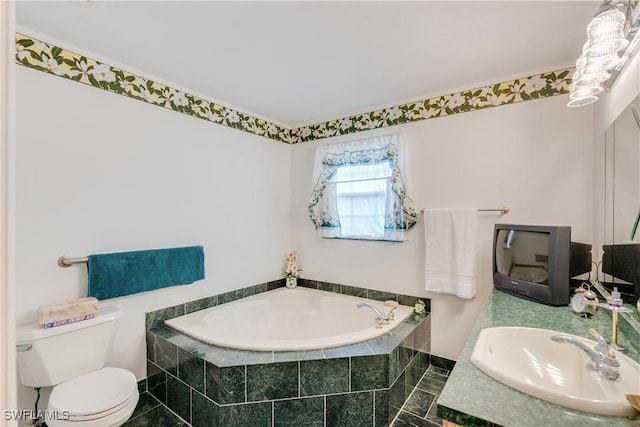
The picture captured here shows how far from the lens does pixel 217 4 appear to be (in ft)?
4.74

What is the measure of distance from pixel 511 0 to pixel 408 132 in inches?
50.1

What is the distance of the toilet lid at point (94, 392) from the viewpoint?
143cm

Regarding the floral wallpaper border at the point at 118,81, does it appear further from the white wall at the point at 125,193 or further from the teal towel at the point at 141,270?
the teal towel at the point at 141,270

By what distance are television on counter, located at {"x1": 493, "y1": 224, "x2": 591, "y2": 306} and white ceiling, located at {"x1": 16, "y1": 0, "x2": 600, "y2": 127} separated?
1.13 metres

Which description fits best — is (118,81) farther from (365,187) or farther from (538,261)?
(538,261)

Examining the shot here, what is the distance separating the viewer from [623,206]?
1.35 m

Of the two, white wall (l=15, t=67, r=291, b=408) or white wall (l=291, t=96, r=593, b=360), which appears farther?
white wall (l=291, t=96, r=593, b=360)

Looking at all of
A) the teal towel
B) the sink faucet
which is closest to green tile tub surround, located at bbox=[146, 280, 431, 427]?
the teal towel

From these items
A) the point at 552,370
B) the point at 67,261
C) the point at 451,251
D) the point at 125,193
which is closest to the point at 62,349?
the point at 67,261

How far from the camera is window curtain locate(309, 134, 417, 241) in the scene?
2.63 metres

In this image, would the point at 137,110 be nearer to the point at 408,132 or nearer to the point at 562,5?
the point at 408,132

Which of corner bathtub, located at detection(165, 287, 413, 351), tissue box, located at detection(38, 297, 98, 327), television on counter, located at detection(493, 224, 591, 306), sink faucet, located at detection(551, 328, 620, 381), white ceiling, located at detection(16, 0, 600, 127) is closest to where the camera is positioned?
sink faucet, located at detection(551, 328, 620, 381)

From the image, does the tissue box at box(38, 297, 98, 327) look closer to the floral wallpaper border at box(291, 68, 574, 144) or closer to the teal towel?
the teal towel

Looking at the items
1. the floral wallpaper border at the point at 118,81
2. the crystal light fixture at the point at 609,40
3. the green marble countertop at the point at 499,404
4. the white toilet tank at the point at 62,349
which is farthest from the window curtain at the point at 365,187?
the white toilet tank at the point at 62,349
